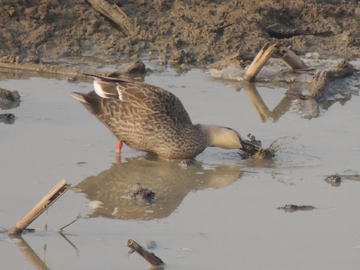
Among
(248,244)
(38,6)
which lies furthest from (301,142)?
(38,6)

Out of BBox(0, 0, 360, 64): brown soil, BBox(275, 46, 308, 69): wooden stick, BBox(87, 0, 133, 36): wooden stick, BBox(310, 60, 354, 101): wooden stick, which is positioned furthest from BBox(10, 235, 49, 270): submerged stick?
BBox(87, 0, 133, 36): wooden stick

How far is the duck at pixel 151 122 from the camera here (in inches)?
257

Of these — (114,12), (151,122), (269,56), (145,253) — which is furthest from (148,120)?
(114,12)

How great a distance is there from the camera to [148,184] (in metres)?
5.82

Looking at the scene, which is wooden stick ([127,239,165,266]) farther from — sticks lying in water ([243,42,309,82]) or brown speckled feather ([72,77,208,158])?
sticks lying in water ([243,42,309,82])

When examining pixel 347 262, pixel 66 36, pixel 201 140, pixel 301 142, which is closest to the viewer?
pixel 347 262

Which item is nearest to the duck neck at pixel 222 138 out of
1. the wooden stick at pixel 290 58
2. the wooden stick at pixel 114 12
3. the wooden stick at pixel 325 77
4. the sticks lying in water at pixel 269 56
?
the wooden stick at pixel 325 77

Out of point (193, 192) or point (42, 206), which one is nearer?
point (42, 206)

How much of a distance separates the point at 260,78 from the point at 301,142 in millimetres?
3085

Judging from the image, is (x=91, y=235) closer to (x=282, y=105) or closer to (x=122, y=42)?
(x=282, y=105)

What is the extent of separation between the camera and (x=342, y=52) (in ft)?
36.7

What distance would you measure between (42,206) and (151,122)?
8.01 ft

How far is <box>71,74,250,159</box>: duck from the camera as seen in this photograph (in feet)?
21.5

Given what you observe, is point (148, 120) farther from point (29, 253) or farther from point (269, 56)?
point (269, 56)
